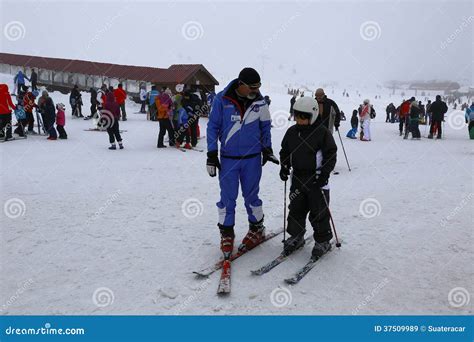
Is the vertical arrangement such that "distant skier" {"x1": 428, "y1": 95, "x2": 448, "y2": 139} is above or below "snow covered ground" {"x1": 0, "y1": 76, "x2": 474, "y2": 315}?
above

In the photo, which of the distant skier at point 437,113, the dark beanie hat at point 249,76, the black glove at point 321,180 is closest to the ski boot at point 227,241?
the black glove at point 321,180

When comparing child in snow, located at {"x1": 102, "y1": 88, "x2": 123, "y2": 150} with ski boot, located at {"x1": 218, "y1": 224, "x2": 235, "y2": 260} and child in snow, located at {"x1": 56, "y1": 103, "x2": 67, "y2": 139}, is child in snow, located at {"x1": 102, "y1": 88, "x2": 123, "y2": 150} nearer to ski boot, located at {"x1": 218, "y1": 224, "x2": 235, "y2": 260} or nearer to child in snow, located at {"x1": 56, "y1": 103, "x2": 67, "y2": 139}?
child in snow, located at {"x1": 56, "y1": 103, "x2": 67, "y2": 139}

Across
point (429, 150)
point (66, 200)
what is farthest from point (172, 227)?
point (429, 150)

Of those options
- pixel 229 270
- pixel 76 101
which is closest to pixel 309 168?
pixel 229 270

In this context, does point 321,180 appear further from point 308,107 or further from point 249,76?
point 249,76

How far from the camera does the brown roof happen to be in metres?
25.8

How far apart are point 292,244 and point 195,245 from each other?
48.1 inches

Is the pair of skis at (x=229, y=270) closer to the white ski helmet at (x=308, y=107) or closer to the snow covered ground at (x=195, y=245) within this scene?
the snow covered ground at (x=195, y=245)

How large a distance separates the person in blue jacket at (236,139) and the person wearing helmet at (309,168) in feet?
1.09

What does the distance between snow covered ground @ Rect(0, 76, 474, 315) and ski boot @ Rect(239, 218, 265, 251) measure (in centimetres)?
16

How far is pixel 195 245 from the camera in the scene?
15.8 ft

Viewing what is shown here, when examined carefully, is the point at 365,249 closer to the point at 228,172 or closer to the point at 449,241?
the point at 449,241

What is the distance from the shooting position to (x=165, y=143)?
1350 cm

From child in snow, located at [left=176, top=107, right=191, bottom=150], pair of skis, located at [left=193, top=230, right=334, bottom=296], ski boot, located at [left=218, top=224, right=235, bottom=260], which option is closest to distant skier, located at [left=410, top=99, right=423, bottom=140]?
child in snow, located at [left=176, top=107, right=191, bottom=150]
